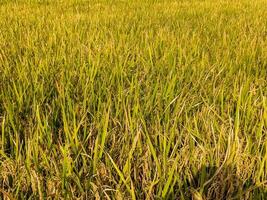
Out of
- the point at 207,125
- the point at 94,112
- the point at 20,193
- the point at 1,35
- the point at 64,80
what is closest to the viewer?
the point at 20,193

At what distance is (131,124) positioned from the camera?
2.77 ft

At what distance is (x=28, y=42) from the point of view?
68.2 inches

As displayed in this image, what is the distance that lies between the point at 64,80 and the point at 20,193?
1.98ft

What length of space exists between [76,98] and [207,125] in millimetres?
461

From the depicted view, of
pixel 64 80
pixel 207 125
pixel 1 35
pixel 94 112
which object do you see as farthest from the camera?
pixel 1 35

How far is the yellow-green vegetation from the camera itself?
73cm

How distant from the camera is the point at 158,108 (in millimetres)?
1059

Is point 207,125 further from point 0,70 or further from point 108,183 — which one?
point 0,70

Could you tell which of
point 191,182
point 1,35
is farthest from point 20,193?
point 1,35

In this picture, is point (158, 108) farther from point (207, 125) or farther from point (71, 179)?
point (71, 179)

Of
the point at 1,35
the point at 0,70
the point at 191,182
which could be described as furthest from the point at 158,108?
the point at 1,35

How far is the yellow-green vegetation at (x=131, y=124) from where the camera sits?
2.39 ft

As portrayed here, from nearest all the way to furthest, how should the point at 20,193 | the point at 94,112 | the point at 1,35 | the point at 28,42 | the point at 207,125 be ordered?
the point at 20,193
the point at 207,125
the point at 94,112
the point at 28,42
the point at 1,35

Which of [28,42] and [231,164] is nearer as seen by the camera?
[231,164]
